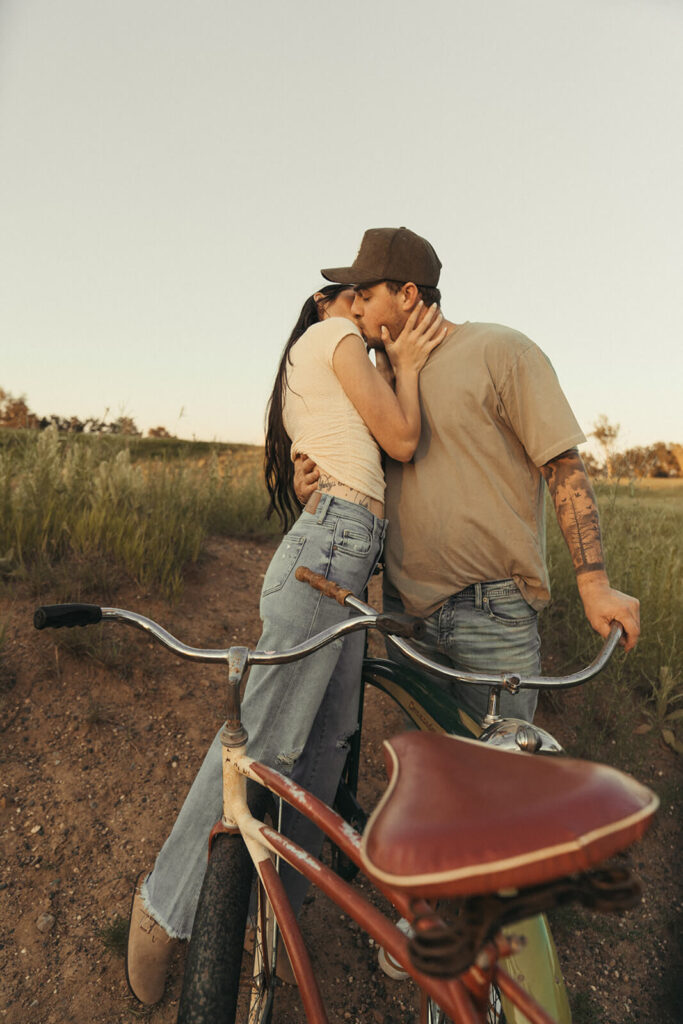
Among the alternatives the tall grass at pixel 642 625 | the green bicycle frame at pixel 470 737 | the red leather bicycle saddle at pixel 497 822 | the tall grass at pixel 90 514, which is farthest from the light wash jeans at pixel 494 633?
the tall grass at pixel 90 514

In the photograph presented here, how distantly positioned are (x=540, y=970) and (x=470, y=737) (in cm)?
65

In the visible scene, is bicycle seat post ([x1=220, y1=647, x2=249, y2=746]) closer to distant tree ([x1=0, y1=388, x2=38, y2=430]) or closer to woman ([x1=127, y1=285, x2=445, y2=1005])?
woman ([x1=127, y1=285, x2=445, y2=1005])

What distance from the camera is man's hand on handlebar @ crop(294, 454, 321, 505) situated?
6.81 ft

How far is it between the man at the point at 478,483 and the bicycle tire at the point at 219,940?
35.2 inches

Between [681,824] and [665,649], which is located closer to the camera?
[681,824]

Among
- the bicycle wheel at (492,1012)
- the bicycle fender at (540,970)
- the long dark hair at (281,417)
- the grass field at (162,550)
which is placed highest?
→ the long dark hair at (281,417)

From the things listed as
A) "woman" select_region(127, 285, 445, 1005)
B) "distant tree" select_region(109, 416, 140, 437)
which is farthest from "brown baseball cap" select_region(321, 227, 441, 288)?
"distant tree" select_region(109, 416, 140, 437)

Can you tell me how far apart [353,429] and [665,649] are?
2.79m

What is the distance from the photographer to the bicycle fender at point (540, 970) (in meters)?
1.29

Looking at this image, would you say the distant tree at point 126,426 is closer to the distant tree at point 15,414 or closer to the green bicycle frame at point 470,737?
the distant tree at point 15,414

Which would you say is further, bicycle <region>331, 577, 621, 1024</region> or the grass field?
the grass field

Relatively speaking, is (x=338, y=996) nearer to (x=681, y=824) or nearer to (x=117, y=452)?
(x=681, y=824)

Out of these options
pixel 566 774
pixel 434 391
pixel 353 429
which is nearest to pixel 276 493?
pixel 353 429

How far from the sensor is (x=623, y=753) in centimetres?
356
